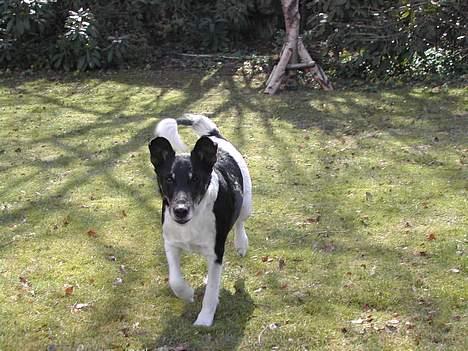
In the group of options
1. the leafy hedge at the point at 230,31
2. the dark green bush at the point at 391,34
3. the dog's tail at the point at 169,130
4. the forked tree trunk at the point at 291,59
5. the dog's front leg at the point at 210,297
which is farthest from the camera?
the leafy hedge at the point at 230,31

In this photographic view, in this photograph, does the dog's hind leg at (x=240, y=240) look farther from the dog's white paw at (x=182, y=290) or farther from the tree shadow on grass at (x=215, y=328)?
the dog's white paw at (x=182, y=290)

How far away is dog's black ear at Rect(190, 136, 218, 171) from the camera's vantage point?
390 centimetres

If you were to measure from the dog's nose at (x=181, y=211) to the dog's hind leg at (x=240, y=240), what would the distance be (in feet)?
4.94

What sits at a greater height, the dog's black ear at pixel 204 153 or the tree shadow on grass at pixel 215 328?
the dog's black ear at pixel 204 153

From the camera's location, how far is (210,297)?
4363mm

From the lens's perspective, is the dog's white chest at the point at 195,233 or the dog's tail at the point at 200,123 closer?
the dog's white chest at the point at 195,233

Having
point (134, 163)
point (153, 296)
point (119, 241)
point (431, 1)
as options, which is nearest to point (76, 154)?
point (134, 163)

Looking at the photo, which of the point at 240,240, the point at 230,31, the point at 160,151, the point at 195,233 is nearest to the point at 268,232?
the point at 240,240

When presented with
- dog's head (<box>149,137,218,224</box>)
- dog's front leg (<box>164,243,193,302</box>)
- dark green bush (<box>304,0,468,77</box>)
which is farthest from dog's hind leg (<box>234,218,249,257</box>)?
dark green bush (<box>304,0,468,77</box>)

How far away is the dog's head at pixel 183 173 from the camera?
3752 millimetres

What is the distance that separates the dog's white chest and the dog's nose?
0.32m

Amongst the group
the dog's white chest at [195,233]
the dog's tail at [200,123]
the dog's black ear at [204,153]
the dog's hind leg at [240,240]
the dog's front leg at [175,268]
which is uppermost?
the dog's black ear at [204,153]

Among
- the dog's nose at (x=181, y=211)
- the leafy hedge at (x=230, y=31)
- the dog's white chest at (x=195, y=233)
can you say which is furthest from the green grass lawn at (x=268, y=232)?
the leafy hedge at (x=230, y=31)

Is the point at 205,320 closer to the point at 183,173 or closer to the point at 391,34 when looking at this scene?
the point at 183,173
